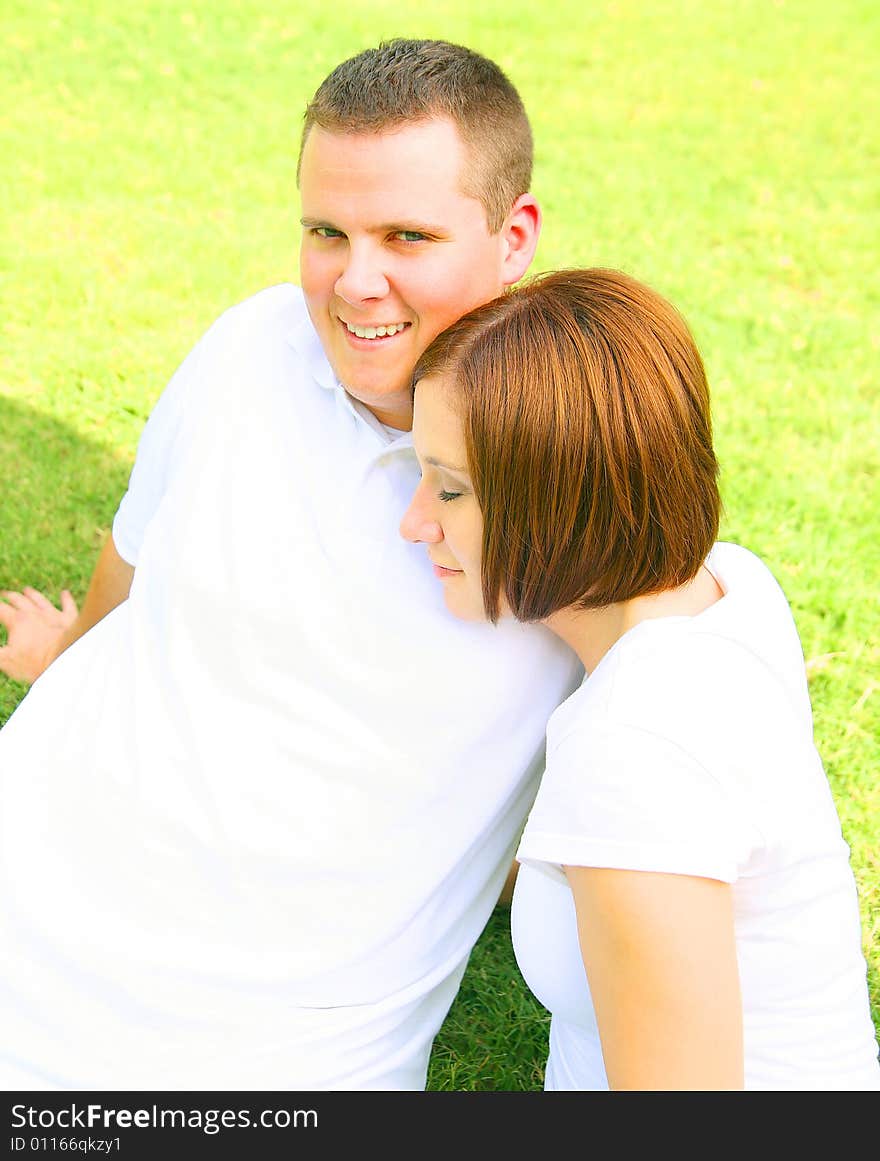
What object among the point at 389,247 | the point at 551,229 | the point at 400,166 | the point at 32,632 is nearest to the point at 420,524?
the point at 389,247

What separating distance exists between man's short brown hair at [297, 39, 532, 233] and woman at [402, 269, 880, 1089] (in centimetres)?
30

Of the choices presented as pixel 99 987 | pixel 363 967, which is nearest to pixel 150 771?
pixel 99 987

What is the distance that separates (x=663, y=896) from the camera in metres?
1.68

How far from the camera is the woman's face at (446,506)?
196cm

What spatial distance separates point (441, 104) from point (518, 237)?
0.27 meters

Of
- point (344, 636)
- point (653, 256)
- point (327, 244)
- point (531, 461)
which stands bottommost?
point (653, 256)

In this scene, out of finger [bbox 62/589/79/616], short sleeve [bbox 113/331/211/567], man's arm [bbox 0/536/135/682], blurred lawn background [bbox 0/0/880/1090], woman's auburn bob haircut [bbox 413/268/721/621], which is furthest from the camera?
blurred lawn background [bbox 0/0/880/1090]

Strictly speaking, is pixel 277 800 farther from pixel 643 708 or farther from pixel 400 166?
pixel 400 166

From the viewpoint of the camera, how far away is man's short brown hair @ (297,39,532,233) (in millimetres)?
2115

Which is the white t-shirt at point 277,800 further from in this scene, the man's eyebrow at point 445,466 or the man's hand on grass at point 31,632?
the man's hand on grass at point 31,632

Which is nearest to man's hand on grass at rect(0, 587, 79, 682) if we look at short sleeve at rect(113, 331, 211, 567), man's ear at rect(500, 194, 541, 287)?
short sleeve at rect(113, 331, 211, 567)

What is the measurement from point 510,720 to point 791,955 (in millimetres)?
568

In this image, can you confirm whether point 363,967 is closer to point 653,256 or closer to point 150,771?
point 150,771

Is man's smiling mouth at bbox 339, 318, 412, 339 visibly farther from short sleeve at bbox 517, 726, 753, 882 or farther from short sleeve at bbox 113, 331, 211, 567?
short sleeve at bbox 517, 726, 753, 882
